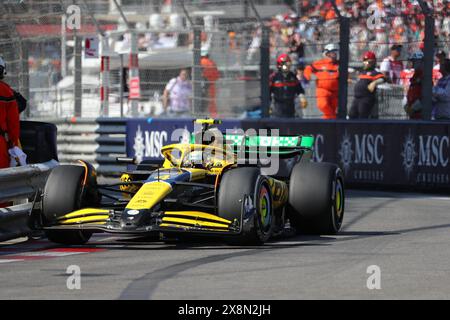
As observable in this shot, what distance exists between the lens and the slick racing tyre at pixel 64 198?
10062 mm

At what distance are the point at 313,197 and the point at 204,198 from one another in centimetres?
109

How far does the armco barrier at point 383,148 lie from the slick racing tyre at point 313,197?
579 cm

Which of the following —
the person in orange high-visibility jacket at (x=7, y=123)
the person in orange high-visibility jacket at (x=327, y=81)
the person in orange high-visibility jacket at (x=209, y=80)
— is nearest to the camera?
the person in orange high-visibility jacket at (x=7, y=123)

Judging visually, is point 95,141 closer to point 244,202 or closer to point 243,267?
point 244,202

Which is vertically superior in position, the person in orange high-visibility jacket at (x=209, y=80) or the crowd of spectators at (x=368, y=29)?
the crowd of spectators at (x=368, y=29)

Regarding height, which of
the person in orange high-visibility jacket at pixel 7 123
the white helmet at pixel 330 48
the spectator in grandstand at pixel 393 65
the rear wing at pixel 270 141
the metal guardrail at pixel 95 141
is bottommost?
the metal guardrail at pixel 95 141

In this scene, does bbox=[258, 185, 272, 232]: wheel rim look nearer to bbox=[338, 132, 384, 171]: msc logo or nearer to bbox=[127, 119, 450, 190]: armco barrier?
bbox=[127, 119, 450, 190]: armco barrier

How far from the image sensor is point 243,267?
8.57m

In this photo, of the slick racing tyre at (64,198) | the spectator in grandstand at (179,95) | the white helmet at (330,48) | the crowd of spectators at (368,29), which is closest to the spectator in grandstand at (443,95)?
the crowd of spectators at (368,29)

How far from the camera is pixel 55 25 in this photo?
1950cm

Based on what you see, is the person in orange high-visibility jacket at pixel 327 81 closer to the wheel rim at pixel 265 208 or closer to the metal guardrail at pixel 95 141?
the metal guardrail at pixel 95 141

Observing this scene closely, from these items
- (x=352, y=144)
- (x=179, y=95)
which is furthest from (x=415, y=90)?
(x=179, y=95)

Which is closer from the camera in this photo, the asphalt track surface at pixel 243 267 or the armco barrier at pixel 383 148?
the asphalt track surface at pixel 243 267
